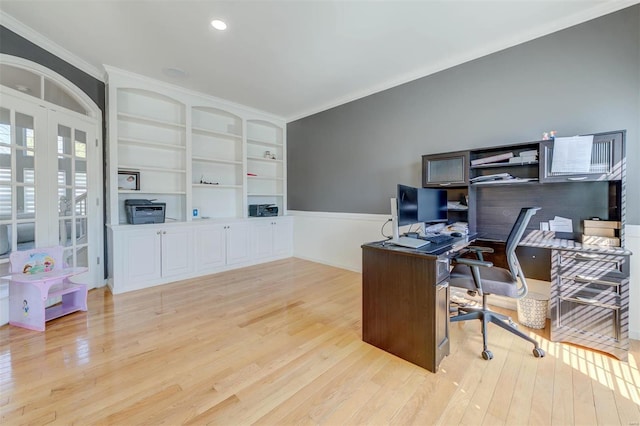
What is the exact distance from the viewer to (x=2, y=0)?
2.10 meters

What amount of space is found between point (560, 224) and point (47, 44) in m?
5.21

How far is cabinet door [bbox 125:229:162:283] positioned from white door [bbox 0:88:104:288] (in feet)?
1.58

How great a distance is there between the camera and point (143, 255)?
330 cm

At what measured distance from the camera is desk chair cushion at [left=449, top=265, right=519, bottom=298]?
1978mm

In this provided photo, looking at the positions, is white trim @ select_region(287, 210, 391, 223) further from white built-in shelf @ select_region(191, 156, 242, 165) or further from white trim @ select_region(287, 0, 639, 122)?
white trim @ select_region(287, 0, 639, 122)

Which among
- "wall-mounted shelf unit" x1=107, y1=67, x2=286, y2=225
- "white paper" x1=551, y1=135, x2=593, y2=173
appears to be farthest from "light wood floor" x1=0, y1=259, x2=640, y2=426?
"wall-mounted shelf unit" x1=107, y1=67, x2=286, y2=225

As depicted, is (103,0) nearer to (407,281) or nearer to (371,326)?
(407,281)

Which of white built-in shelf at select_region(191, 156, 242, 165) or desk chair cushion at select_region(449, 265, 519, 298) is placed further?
white built-in shelf at select_region(191, 156, 242, 165)

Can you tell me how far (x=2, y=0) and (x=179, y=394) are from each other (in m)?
3.28

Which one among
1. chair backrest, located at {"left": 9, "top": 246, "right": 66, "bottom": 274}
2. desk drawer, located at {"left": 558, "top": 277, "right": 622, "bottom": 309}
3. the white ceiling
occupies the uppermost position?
the white ceiling

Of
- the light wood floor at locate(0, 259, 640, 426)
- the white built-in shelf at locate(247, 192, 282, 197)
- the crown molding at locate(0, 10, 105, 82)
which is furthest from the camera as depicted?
the white built-in shelf at locate(247, 192, 282, 197)

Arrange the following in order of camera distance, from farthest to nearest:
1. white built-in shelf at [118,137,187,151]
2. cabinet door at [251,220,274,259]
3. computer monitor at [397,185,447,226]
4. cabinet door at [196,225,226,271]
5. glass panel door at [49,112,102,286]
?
cabinet door at [251,220,274,259] → cabinet door at [196,225,226,271] → white built-in shelf at [118,137,187,151] → glass panel door at [49,112,102,286] → computer monitor at [397,185,447,226]

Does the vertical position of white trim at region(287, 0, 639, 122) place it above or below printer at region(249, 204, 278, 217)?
above

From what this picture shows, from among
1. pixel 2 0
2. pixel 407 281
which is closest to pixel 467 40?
pixel 407 281
